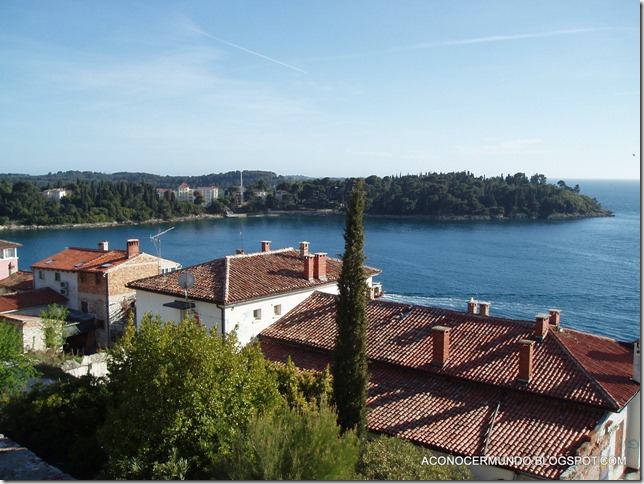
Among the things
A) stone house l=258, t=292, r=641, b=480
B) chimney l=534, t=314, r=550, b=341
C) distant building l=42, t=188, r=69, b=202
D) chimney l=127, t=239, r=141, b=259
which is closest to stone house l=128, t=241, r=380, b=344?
stone house l=258, t=292, r=641, b=480

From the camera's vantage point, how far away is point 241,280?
1741 centimetres

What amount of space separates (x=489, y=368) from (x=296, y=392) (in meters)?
4.47

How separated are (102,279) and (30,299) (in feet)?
12.3

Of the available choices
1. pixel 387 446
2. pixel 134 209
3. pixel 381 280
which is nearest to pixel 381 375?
pixel 387 446

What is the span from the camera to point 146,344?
9594 millimetres

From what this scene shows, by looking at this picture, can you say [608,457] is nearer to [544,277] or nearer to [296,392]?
[296,392]

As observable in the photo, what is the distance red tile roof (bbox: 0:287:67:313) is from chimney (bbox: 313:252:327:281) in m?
15.5

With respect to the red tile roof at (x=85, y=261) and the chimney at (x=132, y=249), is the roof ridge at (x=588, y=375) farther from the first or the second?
the chimney at (x=132, y=249)

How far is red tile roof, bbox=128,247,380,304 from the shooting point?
16547 millimetres

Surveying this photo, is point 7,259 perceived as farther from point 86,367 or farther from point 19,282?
point 86,367

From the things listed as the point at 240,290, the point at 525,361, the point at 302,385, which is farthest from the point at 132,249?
the point at 525,361

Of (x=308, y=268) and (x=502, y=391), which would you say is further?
(x=308, y=268)

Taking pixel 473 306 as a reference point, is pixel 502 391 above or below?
below

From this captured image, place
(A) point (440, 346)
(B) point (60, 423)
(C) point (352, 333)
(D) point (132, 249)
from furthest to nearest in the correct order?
(D) point (132, 249) < (A) point (440, 346) < (C) point (352, 333) < (B) point (60, 423)
